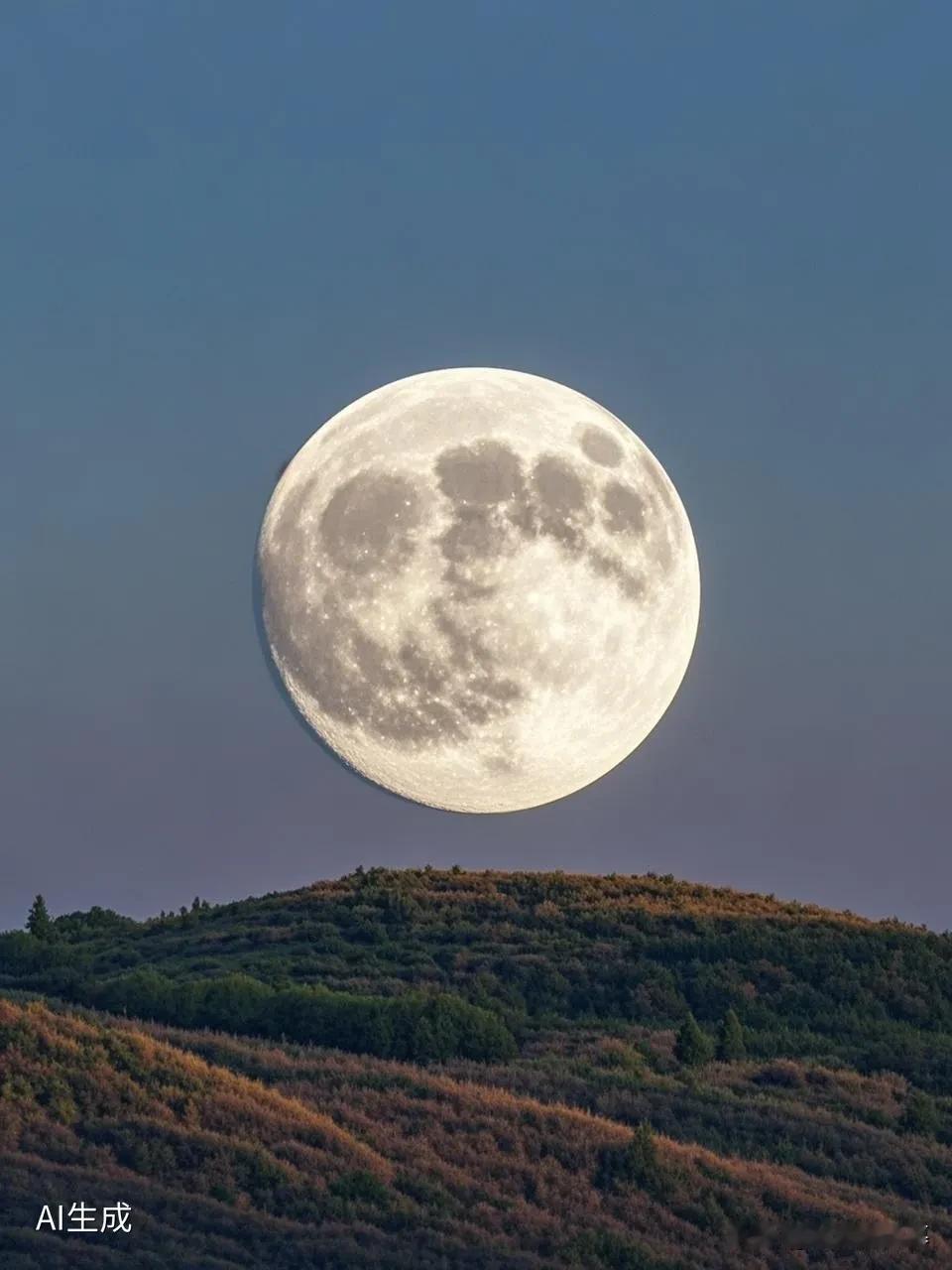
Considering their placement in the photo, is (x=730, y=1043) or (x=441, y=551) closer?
(x=441, y=551)

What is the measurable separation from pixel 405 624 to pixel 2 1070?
13790 millimetres

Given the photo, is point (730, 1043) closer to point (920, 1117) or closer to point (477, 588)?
point (920, 1117)

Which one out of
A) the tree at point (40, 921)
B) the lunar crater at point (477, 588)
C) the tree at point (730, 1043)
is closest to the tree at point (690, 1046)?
the tree at point (730, 1043)

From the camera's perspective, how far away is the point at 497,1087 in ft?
124

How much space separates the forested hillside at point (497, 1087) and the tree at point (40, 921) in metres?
2.81

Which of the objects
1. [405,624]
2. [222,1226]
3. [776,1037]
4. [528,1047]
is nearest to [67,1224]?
[222,1226]

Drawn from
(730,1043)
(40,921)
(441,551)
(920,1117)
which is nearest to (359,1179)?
(441,551)

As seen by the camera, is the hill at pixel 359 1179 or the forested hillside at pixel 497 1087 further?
the forested hillside at pixel 497 1087

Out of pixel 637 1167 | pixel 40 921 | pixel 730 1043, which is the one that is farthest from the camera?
pixel 40 921

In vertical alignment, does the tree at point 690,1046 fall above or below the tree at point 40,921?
below

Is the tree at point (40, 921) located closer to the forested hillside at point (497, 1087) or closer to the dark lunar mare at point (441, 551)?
the forested hillside at point (497, 1087)

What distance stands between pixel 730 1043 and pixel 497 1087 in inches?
394

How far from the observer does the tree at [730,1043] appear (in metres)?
45.2

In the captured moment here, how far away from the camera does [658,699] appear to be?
148ft
